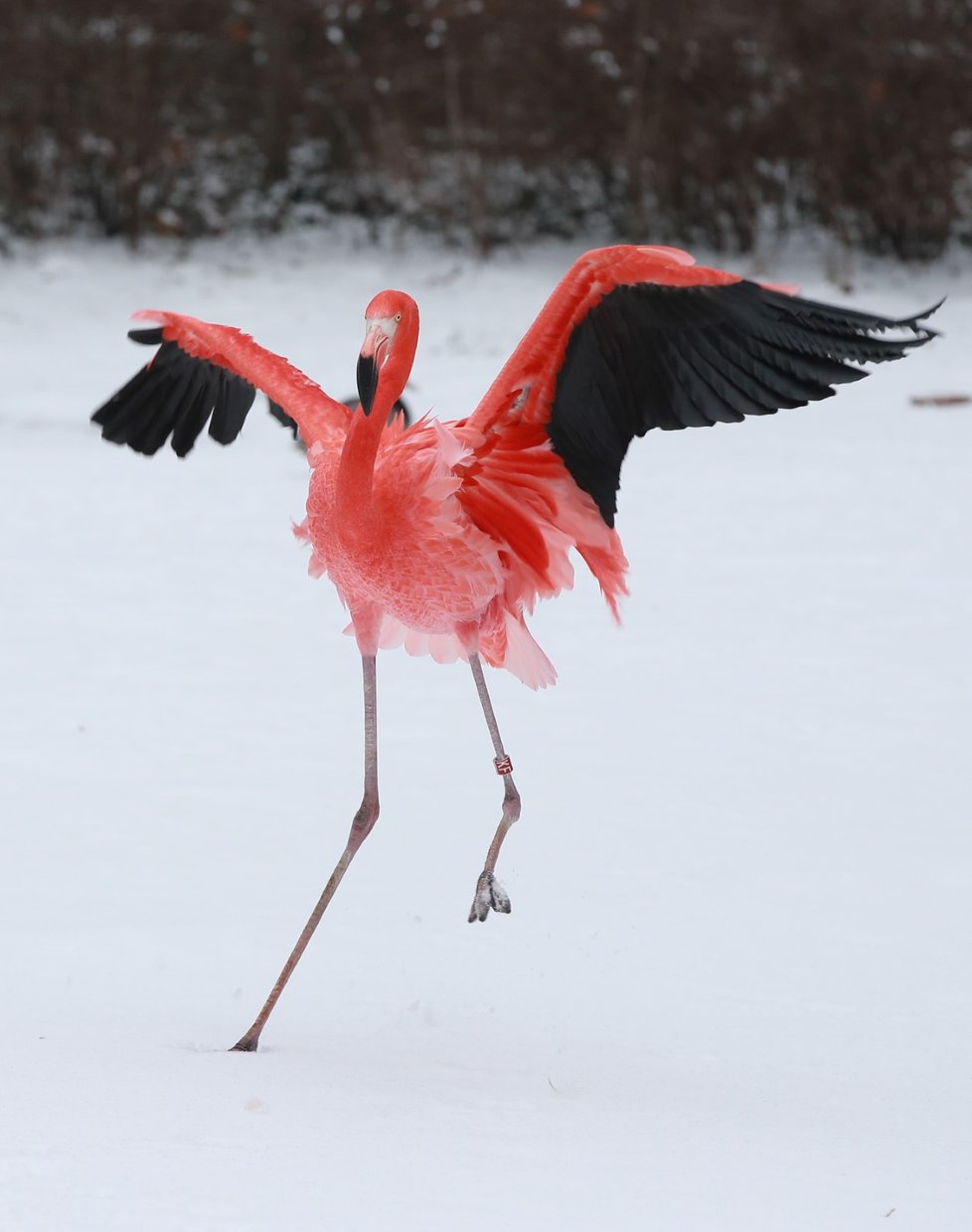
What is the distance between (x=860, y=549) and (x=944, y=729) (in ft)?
7.37

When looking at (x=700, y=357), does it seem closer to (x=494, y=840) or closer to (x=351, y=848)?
(x=494, y=840)

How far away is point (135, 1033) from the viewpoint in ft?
11.5

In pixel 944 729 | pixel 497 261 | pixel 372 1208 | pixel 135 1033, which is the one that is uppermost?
pixel 372 1208

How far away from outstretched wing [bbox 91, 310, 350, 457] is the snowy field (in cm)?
111

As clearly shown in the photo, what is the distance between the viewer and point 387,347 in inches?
146

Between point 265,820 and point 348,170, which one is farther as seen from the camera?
point 348,170

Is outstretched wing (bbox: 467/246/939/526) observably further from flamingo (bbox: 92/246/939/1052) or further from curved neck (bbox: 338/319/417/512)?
curved neck (bbox: 338/319/417/512)

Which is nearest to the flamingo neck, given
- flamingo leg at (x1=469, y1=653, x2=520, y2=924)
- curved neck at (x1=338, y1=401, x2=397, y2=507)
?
curved neck at (x1=338, y1=401, x2=397, y2=507)

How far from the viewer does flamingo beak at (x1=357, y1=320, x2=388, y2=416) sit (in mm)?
3613

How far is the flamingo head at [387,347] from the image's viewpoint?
3.63 metres

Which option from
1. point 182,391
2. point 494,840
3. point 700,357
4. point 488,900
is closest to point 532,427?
point 700,357

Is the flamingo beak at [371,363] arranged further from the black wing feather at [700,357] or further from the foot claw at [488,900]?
the foot claw at [488,900]

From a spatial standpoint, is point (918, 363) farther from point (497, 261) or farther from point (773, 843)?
point (773, 843)

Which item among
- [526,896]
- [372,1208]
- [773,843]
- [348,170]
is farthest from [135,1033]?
[348,170]
